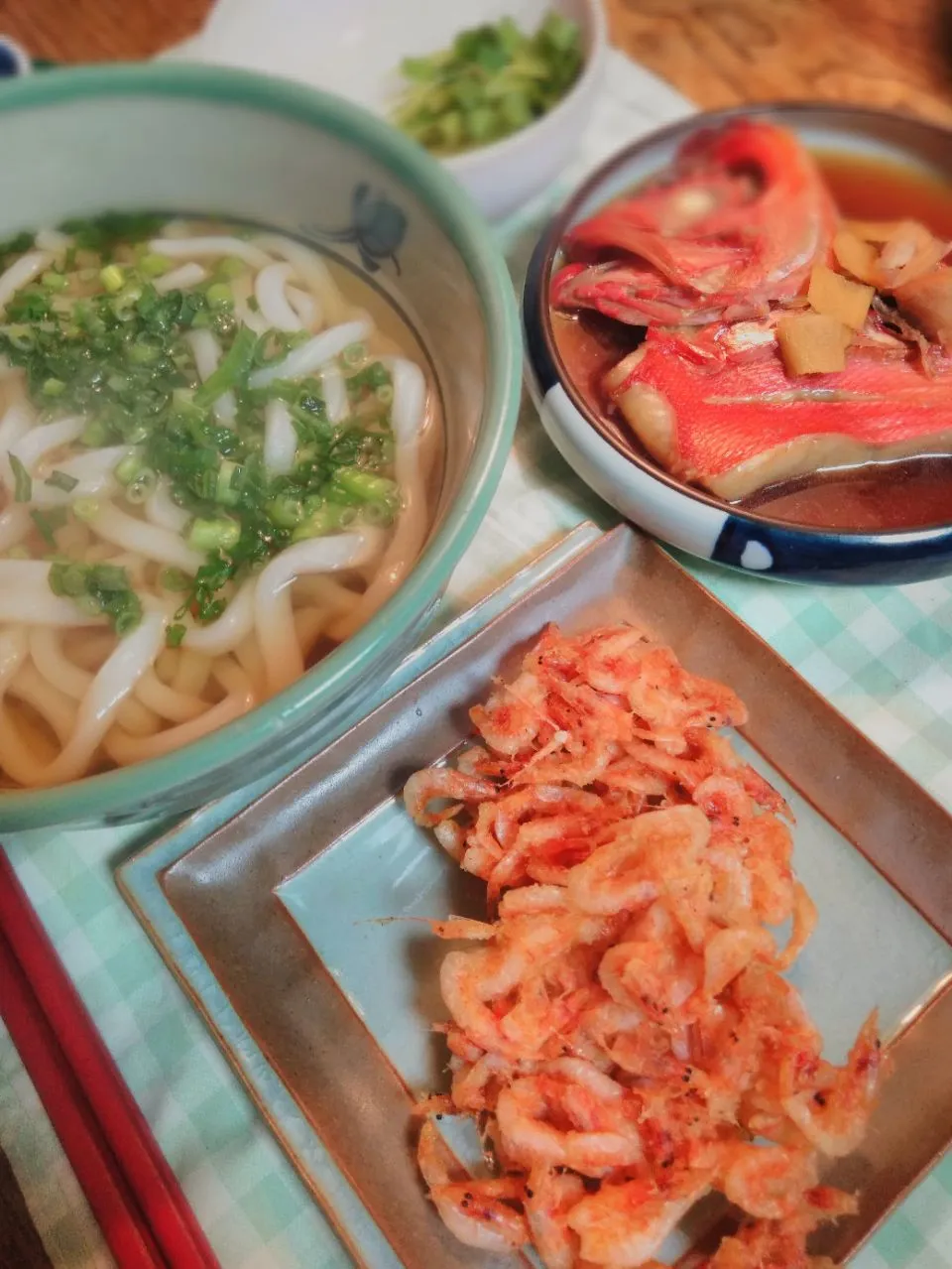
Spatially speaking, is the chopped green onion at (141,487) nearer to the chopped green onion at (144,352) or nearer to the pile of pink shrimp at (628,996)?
the chopped green onion at (144,352)

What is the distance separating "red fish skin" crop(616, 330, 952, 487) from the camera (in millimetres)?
1174

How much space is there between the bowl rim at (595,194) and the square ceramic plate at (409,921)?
11 cm

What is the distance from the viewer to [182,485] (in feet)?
3.42

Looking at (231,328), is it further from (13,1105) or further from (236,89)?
(13,1105)

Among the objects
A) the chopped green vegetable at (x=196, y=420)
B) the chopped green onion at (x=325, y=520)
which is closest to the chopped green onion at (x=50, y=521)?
the chopped green vegetable at (x=196, y=420)

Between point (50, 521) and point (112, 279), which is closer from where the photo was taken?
point (50, 521)

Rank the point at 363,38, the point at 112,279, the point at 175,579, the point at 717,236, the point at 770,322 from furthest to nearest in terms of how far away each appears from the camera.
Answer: the point at 363,38 → the point at 717,236 → the point at 770,322 → the point at 112,279 → the point at 175,579

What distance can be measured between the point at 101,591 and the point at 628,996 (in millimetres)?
707

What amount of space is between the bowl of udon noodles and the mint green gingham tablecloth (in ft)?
0.73

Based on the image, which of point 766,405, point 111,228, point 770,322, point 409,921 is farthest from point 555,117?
point 409,921

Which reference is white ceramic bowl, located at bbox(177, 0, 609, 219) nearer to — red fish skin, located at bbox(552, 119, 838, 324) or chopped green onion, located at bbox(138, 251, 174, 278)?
red fish skin, located at bbox(552, 119, 838, 324)

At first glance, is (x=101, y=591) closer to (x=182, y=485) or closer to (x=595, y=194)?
(x=182, y=485)

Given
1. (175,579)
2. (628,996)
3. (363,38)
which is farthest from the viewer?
(363,38)

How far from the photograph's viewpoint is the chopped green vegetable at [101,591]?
0.99 metres
